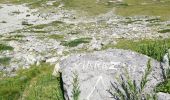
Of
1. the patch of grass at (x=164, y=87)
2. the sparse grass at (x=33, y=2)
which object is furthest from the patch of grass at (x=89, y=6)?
the patch of grass at (x=164, y=87)

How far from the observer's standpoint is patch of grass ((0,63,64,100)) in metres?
16.6

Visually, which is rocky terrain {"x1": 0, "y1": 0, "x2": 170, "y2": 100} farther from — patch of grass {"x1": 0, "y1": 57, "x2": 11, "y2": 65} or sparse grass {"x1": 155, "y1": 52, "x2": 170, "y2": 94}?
sparse grass {"x1": 155, "y1": 52, "x2": 170, "y2": 94}

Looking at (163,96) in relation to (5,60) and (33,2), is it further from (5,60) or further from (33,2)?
(33,2)

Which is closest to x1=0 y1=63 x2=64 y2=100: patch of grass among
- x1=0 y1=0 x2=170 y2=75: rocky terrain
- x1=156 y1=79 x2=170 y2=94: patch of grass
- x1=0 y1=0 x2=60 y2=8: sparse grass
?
x1=156 y1=79 x2=170 y2=94: patch of grass

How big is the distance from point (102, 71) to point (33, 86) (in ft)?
15.8

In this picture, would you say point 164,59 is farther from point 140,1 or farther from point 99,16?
point 140,1

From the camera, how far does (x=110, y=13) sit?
87.0m

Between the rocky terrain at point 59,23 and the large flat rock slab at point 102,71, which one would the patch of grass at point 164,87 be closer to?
the large flat rock slab at point 102,71

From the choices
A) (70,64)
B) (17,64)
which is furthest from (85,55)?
(17,64)

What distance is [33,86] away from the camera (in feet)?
59.3

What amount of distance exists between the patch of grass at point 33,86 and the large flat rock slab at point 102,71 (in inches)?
49.2

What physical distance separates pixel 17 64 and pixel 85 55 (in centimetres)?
981

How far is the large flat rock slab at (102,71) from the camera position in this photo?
1395 centimetres

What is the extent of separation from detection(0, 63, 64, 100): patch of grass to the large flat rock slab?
4.10 ft
